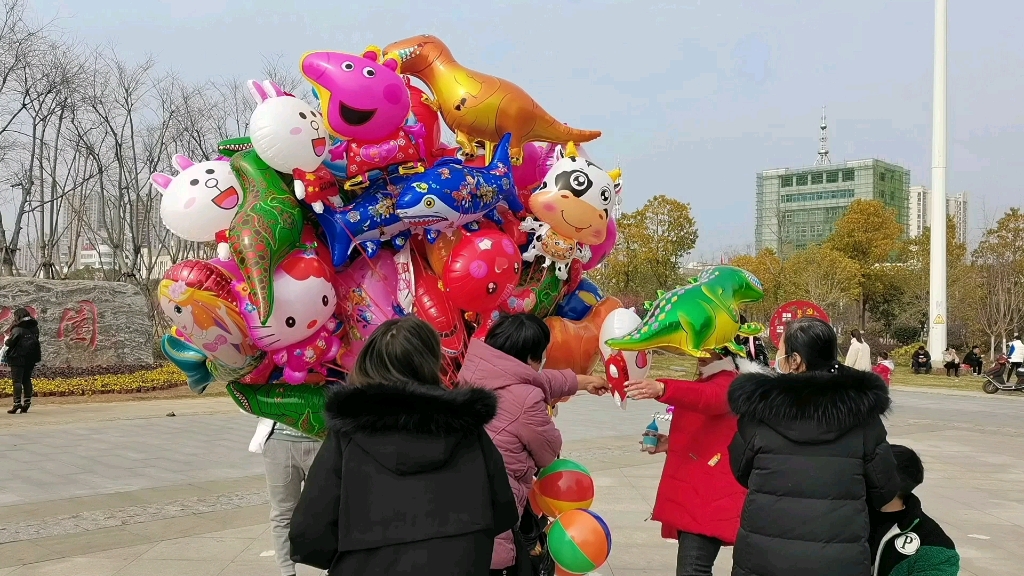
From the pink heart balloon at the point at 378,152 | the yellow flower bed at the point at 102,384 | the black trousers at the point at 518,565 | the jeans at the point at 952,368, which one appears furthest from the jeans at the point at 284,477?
the jeans at the point at 952,368

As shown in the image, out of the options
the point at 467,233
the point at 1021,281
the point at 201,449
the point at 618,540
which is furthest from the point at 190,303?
the point at 1021,281

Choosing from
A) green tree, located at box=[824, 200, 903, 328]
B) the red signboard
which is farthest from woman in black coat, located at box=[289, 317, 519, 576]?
green tree, located at box=[824, 200, 903, 328]

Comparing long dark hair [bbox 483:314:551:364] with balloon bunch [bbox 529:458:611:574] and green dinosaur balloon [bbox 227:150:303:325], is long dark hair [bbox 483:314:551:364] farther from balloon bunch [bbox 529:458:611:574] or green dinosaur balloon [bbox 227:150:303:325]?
green dinosaur balloon [bbox 227:150:303:325]

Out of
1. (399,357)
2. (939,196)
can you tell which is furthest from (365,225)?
(939,196)

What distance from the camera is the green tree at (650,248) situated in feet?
99.7

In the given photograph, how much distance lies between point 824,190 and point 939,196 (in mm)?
53263

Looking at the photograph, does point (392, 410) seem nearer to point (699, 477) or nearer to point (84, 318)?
point (699, 477)

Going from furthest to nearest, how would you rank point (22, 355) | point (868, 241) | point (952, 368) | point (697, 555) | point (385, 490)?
point (868, 241)
point (952, 368)
point (22, 355)
point (697, 555)
point (385, 490)

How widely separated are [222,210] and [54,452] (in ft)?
22.6

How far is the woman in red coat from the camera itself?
3549 mm

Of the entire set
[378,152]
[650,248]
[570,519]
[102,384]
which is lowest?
[102,384]

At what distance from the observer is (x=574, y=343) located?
14.4ft

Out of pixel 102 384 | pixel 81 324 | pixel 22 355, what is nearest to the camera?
pixel 22 355

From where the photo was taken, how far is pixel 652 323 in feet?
12.8
